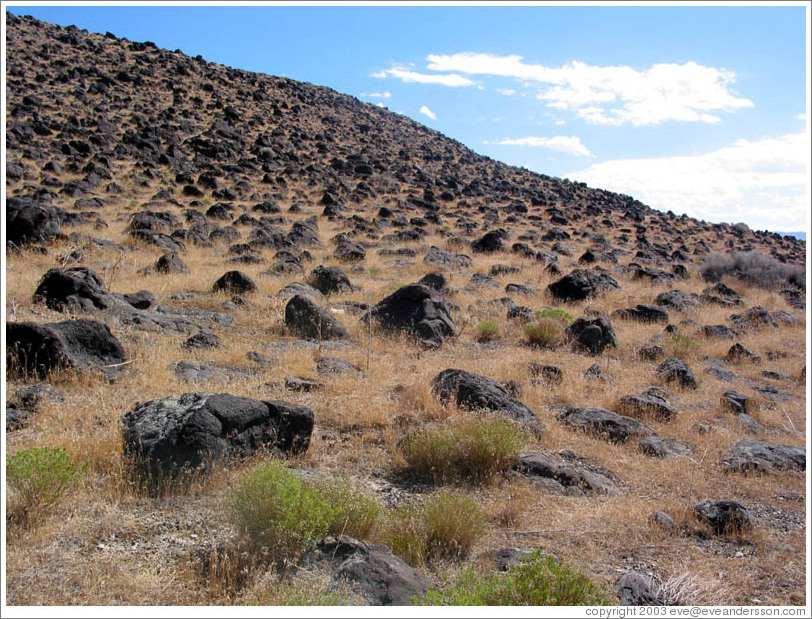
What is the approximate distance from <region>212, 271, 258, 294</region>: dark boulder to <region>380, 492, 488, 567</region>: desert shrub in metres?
9.01

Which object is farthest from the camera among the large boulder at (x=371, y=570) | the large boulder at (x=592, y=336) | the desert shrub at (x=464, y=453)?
the large boulder at (x=592, y=336)

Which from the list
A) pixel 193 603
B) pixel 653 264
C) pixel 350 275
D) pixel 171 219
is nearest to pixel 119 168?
pixel 171 219

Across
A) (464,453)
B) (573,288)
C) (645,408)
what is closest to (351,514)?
(464,453)

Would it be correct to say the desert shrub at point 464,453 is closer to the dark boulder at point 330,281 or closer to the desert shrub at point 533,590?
the desert shrub at point 533,590

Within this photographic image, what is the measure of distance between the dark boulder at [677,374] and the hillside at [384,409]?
4cm

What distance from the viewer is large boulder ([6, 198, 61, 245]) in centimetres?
1454

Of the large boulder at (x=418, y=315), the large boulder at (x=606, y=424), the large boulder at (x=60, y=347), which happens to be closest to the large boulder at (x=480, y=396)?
the large boulder at (x=606, y=424)

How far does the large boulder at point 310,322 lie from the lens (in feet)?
36.1

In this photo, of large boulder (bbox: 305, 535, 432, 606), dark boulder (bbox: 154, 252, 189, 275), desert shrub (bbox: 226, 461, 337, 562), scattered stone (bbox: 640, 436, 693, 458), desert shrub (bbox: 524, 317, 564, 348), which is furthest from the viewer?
dark boulder (bbox: 154, 252, 189, 275)

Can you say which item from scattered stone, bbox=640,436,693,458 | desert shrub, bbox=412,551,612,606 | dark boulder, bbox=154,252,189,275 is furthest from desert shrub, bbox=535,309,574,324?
desert shrub, bbox=412,551,612,606

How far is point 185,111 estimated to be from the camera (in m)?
44.1

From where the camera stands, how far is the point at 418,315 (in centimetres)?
1156

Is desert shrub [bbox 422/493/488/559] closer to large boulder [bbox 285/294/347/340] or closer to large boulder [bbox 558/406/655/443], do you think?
large boulder [bbox 558/406/655/443]

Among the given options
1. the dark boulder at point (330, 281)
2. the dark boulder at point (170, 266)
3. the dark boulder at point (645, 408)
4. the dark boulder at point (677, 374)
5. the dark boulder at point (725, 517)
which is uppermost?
the dark boulder at point (170, 266)
